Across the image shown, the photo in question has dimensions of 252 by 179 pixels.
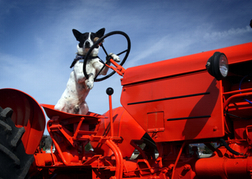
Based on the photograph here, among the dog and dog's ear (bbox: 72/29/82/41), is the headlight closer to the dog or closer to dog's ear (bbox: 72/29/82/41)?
the dog

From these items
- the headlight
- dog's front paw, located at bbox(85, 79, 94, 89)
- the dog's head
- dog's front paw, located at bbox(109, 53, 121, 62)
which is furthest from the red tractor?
the dog's head

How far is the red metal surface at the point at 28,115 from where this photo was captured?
332cm

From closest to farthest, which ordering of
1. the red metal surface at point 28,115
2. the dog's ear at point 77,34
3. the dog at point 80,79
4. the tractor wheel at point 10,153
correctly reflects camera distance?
the tractor wheel at point 10,153
the red metal surface at point 28,115
the dog at point 80,79
the dog's ear at point 77,34

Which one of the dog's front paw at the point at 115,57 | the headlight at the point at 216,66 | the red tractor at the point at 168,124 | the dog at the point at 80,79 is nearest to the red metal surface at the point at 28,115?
the red tractor at the point at 168,124

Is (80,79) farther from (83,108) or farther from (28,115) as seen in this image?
(28,115)

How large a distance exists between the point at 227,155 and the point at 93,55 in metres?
2.48

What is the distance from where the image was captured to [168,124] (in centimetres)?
291

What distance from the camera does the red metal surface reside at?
332 cm

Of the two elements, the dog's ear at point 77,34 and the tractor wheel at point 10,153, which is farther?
the dog's ear at point 77,34

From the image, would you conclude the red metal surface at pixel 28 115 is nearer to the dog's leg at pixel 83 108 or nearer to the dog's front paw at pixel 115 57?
the dog's leg at pixel 83 108

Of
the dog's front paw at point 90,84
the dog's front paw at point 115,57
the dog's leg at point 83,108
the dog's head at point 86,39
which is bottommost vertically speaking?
the dog's leg at point 83,108

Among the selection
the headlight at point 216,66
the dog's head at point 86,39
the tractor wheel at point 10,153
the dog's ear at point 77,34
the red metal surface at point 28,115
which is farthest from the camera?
the dog's ear at point 77,34

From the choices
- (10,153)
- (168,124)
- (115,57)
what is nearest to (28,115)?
(10,153)

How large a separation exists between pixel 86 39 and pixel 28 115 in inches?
62.0
